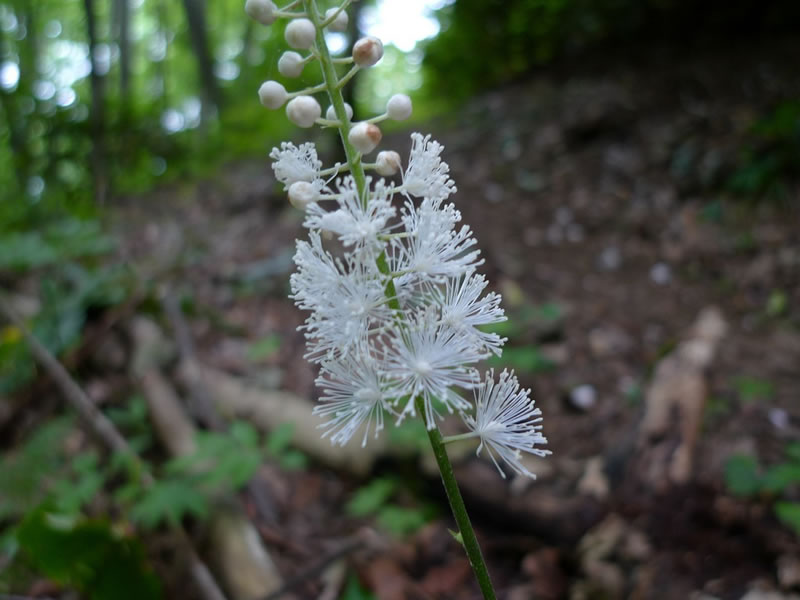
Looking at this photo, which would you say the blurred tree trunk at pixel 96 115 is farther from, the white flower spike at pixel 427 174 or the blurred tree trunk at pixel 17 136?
the white flower spike at pixel 427 174

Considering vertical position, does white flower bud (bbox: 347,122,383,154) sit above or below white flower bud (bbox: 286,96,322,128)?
below

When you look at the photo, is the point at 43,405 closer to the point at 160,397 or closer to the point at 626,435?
the point at 160,397

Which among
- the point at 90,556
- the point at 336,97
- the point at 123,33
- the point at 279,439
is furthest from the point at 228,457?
the point at 123,33

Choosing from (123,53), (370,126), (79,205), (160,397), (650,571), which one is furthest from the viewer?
(123,53)

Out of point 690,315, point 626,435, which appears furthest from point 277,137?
point 626,435

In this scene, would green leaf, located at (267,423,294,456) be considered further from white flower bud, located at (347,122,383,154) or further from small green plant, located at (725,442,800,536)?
small green plant, located at (725,442,800,536)

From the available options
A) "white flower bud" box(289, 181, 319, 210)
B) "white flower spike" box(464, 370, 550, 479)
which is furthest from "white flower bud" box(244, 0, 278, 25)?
"white flower spike" box(464, 370, 550, 479)
